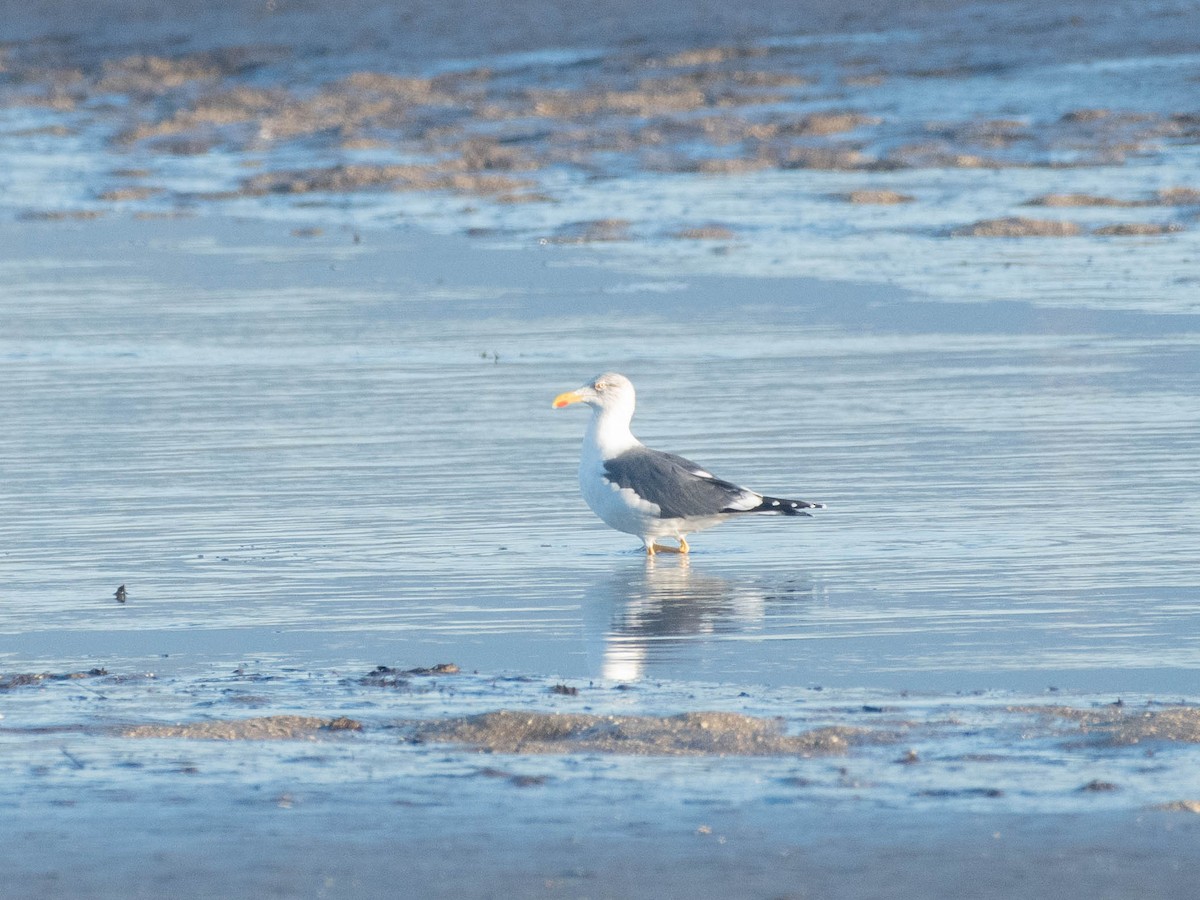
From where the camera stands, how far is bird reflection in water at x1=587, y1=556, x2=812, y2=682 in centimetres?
716

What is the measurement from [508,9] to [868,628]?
3649cm

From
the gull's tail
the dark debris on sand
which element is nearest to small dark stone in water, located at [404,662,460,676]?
the dark debris on sand

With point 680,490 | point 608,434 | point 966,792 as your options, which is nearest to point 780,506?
point 680,490

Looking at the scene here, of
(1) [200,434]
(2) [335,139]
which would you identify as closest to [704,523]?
(1) [200,434]

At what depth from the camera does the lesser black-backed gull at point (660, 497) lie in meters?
8.82

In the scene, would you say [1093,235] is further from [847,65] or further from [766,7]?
[766,7]

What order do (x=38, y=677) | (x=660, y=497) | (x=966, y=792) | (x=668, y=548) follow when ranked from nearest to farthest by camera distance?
1. (x=966, y=792)
2. (x=38, y=677)
3. (x=660, y=497)
4. (x=668, y=548)

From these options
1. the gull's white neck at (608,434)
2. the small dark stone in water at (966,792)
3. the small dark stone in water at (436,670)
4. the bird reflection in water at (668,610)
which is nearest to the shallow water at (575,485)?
the bird reflection in water at (668,610)

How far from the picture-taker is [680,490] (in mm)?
8828

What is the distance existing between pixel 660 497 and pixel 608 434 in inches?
23.0

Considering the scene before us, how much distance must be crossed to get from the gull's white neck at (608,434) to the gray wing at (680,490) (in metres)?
0.24

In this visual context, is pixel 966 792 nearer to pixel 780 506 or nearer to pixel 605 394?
pixel 780 506

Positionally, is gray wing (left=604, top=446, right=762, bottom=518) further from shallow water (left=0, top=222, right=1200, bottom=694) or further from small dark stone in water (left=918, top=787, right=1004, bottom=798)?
small dark stone in water (left=918, top=787, right=1004, bottom=798)

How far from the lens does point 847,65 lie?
3597 centimetres
